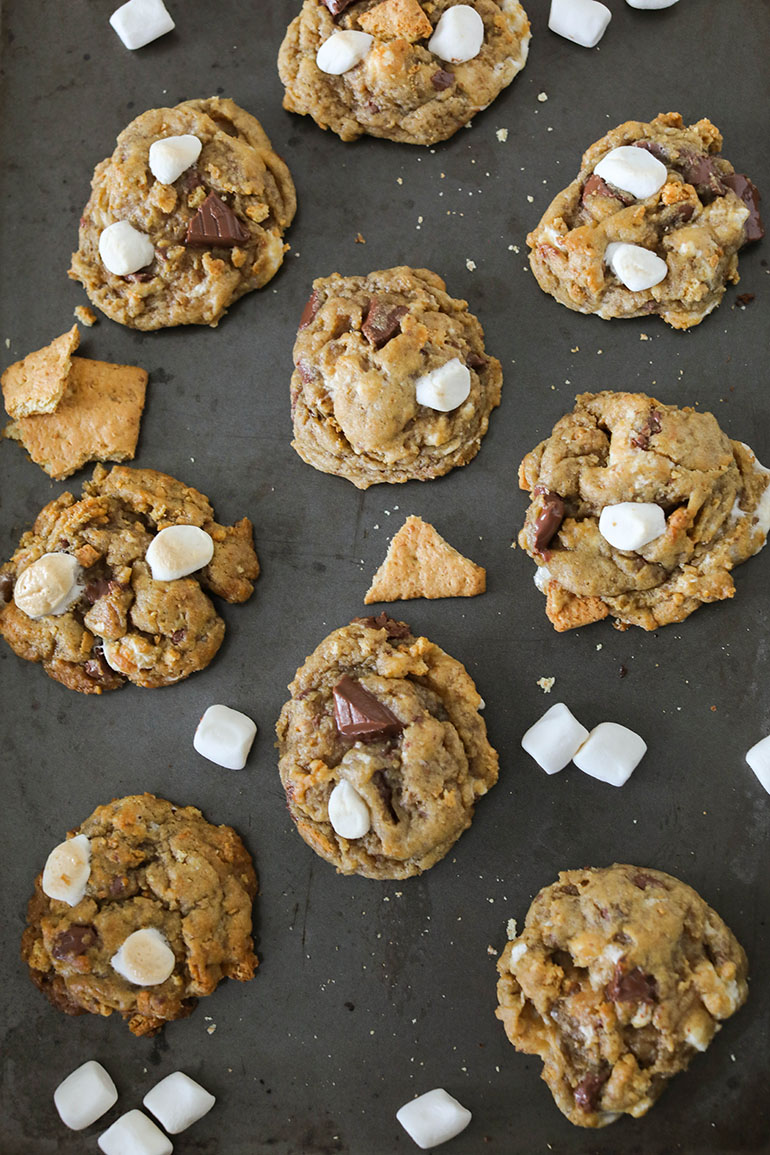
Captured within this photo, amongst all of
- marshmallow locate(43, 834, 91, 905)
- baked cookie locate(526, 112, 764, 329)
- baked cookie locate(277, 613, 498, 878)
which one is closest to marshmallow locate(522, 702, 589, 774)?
baked cookie locate(277, 613, 498, 878)

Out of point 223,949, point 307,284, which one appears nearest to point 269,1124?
point 223,949

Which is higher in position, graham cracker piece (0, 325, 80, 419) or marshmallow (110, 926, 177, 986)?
graham cracker piece (0, 325, 80, 419)

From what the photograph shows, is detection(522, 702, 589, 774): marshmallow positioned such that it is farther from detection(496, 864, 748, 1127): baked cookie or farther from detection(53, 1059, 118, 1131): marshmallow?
detection(53, 1059, 118, 1131): marshmallow

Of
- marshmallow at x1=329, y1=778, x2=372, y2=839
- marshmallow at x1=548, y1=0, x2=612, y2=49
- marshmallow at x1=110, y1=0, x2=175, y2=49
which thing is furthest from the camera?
marshmallow at x1=110, y1=0, x2=175, y2=49

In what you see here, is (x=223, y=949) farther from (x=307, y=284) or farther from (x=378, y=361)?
(x=307, y=284)

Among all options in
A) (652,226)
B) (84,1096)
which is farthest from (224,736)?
(652,226)
